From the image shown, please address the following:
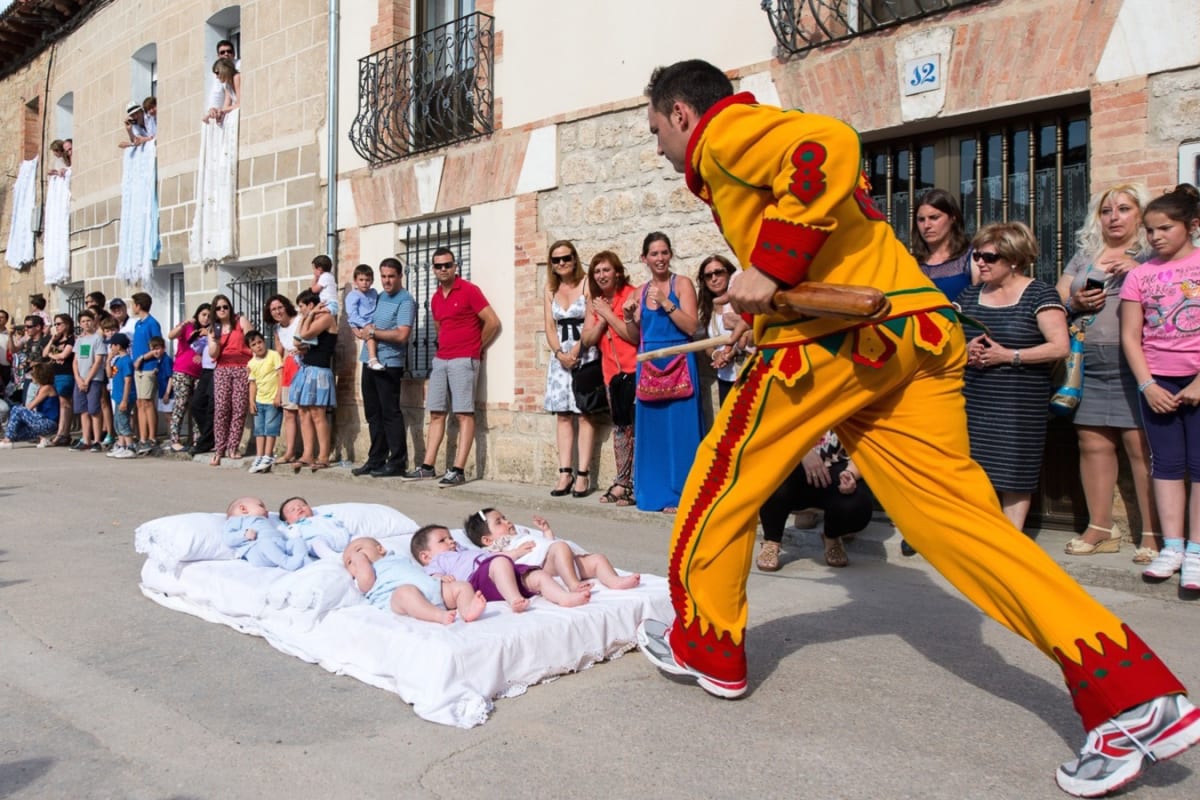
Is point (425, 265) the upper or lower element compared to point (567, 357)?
upper

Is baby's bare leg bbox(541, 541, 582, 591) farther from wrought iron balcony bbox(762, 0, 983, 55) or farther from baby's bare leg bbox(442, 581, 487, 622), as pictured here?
wrought iron balcony bbox(762, 0, 983, 55)

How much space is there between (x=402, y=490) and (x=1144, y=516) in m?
6.04

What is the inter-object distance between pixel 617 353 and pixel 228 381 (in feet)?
18.4

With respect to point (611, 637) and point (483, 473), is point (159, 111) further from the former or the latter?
point (611, 637)

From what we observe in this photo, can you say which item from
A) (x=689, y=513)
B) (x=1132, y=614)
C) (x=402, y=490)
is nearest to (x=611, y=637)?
(x=689, y=513)

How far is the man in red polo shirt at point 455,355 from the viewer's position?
9461 mm

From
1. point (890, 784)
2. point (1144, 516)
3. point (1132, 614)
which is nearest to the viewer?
point (890, 784)

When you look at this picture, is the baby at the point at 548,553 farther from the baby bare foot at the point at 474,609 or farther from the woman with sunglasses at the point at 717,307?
the woman with sunglasses at the point at 717,307

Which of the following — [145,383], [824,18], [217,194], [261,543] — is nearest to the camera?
[261,543]

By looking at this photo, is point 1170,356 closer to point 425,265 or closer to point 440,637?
point 440,637

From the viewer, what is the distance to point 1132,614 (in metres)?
4.67

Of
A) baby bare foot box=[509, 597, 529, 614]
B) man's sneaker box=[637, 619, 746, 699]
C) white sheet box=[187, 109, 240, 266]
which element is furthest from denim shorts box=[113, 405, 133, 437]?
man's sneaker box=[637, 619, 746, 699]

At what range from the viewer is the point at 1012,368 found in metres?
5.56

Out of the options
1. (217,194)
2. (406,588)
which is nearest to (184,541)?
(406,588)
